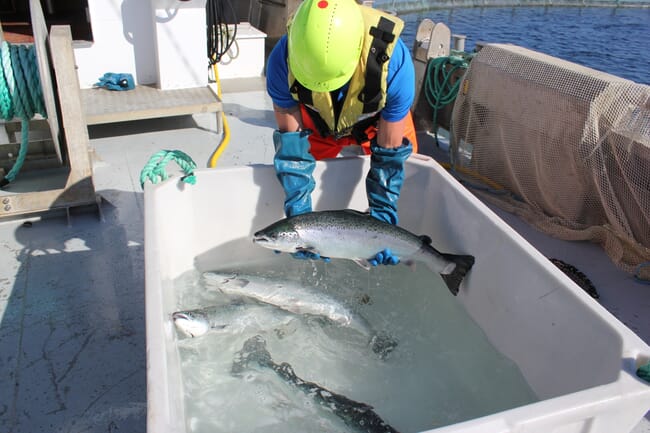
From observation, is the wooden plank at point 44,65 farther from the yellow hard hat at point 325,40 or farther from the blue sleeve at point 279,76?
the yellow hard hat at point 325,40

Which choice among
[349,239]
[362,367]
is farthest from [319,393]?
[349,239]

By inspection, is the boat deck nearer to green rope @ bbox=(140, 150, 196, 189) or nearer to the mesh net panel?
the mesh net panel

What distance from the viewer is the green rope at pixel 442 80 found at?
5.07m

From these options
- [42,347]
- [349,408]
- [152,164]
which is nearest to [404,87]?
[152,164]

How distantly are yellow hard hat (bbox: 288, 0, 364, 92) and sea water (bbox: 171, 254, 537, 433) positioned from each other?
1.22 m

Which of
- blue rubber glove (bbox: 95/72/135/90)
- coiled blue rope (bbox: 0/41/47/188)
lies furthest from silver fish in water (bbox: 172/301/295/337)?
blue rubber glove (bbox: 95/72/135/90)

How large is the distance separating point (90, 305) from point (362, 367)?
1.60m

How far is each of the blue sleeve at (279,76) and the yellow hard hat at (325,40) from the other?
1.19 ft

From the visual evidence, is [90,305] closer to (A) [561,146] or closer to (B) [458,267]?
(B) [458,267]

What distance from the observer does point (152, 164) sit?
2.79 meters

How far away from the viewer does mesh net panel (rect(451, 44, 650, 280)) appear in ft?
11.1

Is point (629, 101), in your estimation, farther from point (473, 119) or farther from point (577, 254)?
point (473, 119)

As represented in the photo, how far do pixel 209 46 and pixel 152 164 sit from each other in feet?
12.0

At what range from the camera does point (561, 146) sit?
12.3 ft
